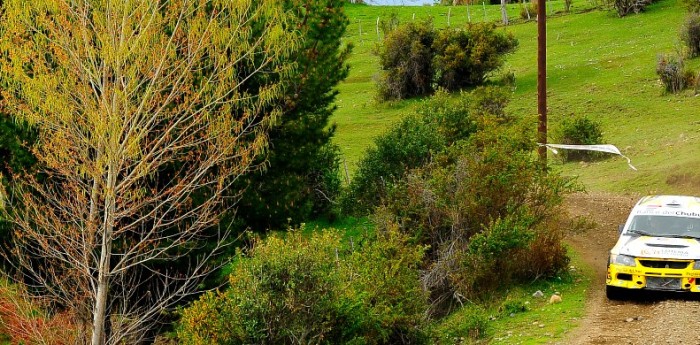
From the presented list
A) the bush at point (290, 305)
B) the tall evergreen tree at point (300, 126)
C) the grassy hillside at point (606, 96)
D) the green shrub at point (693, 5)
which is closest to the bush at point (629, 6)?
the grassy hillside at point (606, 96)

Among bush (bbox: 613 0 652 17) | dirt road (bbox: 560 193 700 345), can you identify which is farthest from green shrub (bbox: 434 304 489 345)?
bush (bbox: 613 0 652 17)

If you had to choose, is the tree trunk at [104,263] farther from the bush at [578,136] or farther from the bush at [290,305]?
the bush at [578,136]

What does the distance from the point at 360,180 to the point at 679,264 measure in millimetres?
11917

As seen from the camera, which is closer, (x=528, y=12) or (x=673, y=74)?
(x=673, y=74)

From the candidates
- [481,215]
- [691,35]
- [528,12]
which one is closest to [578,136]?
[691,35]

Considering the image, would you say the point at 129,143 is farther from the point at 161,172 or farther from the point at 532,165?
the point at 532,165

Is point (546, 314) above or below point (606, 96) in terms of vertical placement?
above

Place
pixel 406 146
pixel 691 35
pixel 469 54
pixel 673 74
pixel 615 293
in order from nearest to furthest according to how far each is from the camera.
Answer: pixel 615 293
pixel 406 146
pixel 673 74
pixel 691 35
pixel 469 54

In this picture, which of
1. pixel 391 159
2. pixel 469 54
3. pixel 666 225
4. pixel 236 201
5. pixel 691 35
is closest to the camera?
pixel 666 225

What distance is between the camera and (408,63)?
45062 mm

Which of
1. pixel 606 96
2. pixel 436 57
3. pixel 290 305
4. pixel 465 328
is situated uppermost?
pixel 290 305

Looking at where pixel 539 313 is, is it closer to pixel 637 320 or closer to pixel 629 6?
pixel 637 320

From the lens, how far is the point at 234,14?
705 inches

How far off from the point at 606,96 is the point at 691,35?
5.60 m
